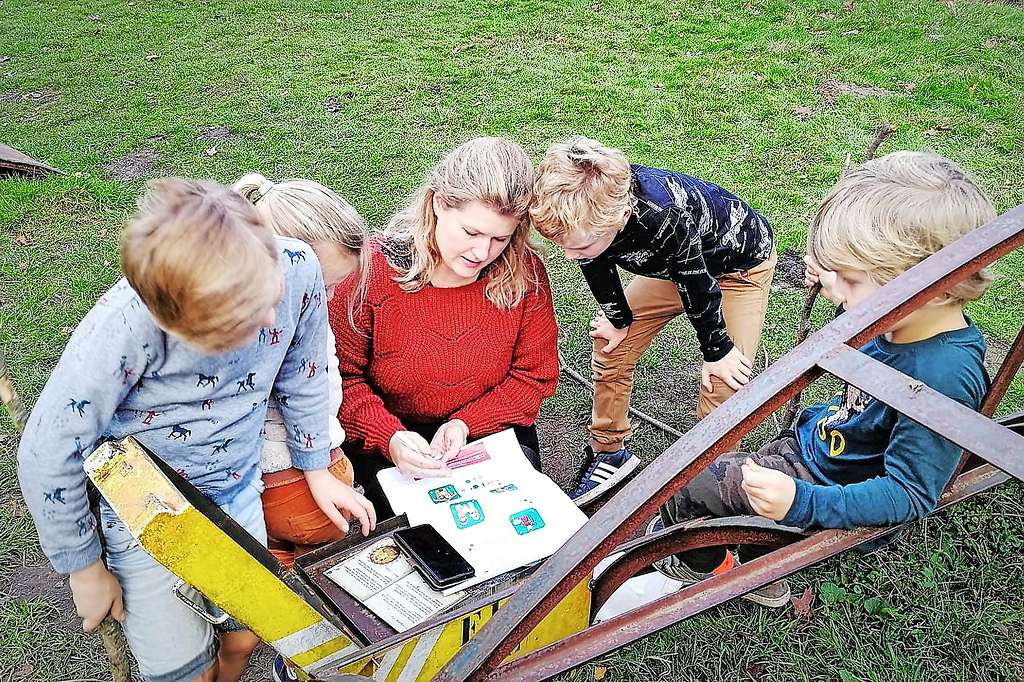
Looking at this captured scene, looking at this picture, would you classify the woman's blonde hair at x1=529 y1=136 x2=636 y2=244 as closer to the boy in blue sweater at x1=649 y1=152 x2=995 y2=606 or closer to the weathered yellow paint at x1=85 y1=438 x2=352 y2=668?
the boy in blue sweater at x1=649 y1=152 x2=995 y2=606

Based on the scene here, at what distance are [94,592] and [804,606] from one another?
6.47 ft

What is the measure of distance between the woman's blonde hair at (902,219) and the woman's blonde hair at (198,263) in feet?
4.43

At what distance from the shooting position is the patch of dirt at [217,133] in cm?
574

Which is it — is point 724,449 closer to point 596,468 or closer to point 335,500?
point 335,500

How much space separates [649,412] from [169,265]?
2.35m

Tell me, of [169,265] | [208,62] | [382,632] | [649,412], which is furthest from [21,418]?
[208,62]

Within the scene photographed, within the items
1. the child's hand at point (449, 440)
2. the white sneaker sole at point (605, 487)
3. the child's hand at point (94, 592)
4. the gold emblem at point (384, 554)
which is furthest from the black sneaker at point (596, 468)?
the child's hand at point (94, 592)

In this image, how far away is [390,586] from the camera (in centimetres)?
202

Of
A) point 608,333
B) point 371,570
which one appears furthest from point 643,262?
point 371,570

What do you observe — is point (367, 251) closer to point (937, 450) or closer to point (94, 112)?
point (937, 450)

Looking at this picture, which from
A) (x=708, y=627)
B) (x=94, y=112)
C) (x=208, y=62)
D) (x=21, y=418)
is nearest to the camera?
(x=21, y=418)

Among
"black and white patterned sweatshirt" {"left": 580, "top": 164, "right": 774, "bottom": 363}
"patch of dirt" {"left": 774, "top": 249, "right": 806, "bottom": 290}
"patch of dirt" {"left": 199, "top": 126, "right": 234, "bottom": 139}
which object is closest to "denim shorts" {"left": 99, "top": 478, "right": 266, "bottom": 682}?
"black and white patterned sweatshirt" {"left": 580, "top": 164, "right": 774, "bottom": 363}

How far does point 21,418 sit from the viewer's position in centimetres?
161

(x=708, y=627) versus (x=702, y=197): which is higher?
(x=702, y=197)
